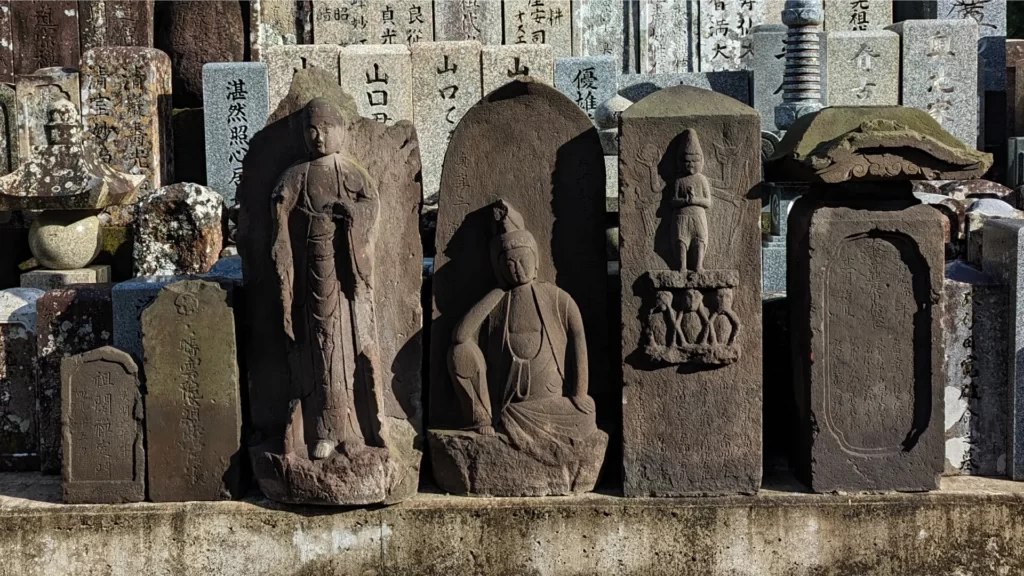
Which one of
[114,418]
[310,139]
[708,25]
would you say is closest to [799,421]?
[310,139]

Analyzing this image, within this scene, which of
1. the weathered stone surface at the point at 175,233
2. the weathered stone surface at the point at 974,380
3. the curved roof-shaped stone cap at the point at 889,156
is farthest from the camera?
the weathered stone surface at the point at 175,233

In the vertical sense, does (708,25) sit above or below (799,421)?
above

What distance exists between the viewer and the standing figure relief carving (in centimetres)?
620

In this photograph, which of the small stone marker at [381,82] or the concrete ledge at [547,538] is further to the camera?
the small stone marker at [381,82]

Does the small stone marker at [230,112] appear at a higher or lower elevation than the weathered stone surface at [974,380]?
higher

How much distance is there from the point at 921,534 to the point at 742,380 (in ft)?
3.87

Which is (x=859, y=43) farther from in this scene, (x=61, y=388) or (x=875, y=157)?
(x=61, y=388)

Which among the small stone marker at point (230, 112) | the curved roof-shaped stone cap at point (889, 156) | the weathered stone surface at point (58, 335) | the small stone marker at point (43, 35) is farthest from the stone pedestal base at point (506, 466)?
the small stone marker at point (43, 35)

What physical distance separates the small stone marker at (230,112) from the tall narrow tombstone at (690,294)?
6.07 m

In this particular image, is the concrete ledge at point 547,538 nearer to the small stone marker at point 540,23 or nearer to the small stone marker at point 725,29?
the small stone marker at point 540,23

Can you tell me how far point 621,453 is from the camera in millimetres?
6395

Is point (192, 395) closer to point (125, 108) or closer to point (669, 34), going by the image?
point (125, 108)

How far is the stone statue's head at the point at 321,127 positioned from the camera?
625 cm

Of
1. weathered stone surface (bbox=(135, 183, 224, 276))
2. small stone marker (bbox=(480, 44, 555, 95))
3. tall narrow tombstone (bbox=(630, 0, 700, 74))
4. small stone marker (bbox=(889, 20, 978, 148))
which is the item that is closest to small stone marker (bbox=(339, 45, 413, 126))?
small stone marker (bbox=(480, 44, 555, 95))
